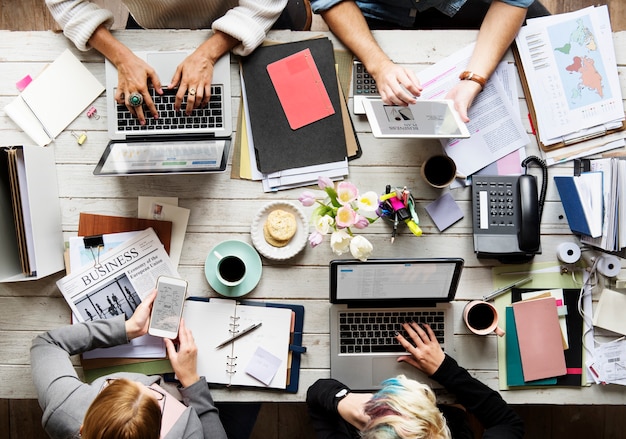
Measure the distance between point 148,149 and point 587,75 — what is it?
1266 millimetres

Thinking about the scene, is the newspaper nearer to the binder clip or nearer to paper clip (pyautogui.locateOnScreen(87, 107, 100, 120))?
the binder clip

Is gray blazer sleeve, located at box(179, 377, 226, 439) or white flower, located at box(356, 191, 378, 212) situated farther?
gray blazer sleeve, located at box(179, 377, 226, 439)

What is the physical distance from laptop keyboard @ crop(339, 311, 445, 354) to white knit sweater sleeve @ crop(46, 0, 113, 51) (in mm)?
1051

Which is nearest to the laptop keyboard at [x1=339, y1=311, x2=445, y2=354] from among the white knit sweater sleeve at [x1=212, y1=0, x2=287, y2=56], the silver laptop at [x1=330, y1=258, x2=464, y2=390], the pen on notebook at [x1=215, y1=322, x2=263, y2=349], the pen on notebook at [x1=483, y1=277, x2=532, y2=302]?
the silver laptop at [x1=330, y1=258, x2=464, y2=390]

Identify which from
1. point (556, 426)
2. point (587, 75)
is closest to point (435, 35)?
point (587, 75)

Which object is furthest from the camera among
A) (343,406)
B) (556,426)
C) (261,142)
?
(556,426)

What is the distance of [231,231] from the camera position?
1.47m

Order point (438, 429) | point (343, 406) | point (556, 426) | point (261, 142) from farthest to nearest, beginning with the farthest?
point (556, 426), point (261, 142), point (343, 406), point (438, 429)

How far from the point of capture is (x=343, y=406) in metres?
1.36

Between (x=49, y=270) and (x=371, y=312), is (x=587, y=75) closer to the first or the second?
(x=371, y=312)

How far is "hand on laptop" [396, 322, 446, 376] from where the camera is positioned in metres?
1.42

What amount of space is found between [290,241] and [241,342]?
32 centimetres

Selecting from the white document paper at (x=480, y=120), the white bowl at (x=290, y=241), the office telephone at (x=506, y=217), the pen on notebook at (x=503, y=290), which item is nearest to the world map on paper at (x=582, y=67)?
the white document paper at (x=480, y=120)

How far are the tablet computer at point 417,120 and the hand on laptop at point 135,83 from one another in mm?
594
